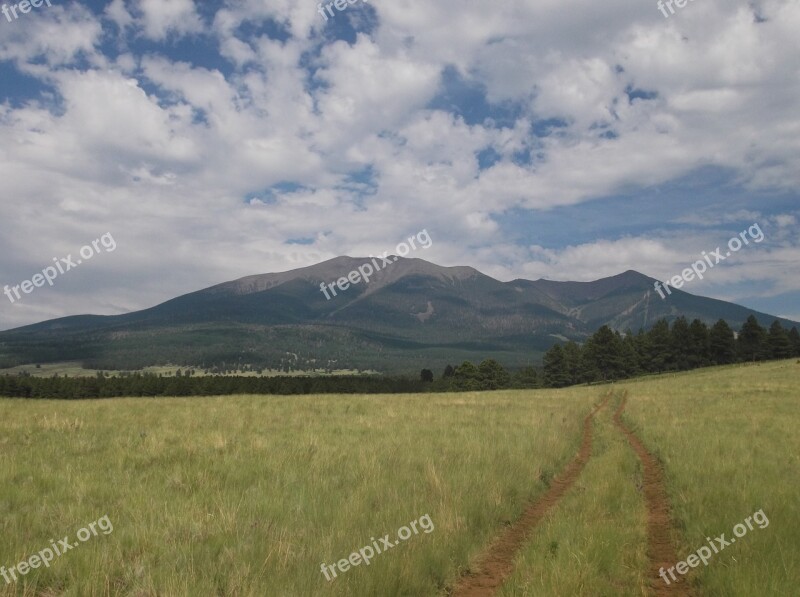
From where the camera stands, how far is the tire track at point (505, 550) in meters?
6.57

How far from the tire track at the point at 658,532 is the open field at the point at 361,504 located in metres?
0.14

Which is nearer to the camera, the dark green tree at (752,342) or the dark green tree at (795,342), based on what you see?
the dark green tree at (795,342)

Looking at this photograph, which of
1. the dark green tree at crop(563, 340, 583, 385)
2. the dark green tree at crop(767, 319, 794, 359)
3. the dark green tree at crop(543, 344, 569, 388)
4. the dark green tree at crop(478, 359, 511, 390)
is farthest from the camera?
the dark green tree at crop(478, 359, 511, 390)

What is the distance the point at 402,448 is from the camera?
1423 centimetres

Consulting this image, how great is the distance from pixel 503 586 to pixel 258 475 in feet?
20.6

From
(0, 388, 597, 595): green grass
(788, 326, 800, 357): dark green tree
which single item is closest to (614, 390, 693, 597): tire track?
(0, 388, 597, 595): green grass

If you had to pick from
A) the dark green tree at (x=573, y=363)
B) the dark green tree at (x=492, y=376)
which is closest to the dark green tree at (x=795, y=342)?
the dark green tree at (x=573, y=363)

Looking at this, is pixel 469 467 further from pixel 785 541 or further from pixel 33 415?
pixel 33 415

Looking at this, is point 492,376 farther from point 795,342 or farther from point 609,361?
point 795,342

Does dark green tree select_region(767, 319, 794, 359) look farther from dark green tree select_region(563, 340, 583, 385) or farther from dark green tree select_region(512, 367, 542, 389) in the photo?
dark green tree select_region(512, 367, 542, 389)

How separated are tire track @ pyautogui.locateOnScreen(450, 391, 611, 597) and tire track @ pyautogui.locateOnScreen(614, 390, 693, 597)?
1786 millimetres

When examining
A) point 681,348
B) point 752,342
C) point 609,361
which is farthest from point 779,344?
point 609,361

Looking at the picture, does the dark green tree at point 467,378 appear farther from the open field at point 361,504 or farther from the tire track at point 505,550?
the tire track at point 505,550

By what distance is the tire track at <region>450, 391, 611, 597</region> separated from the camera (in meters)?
6.57
